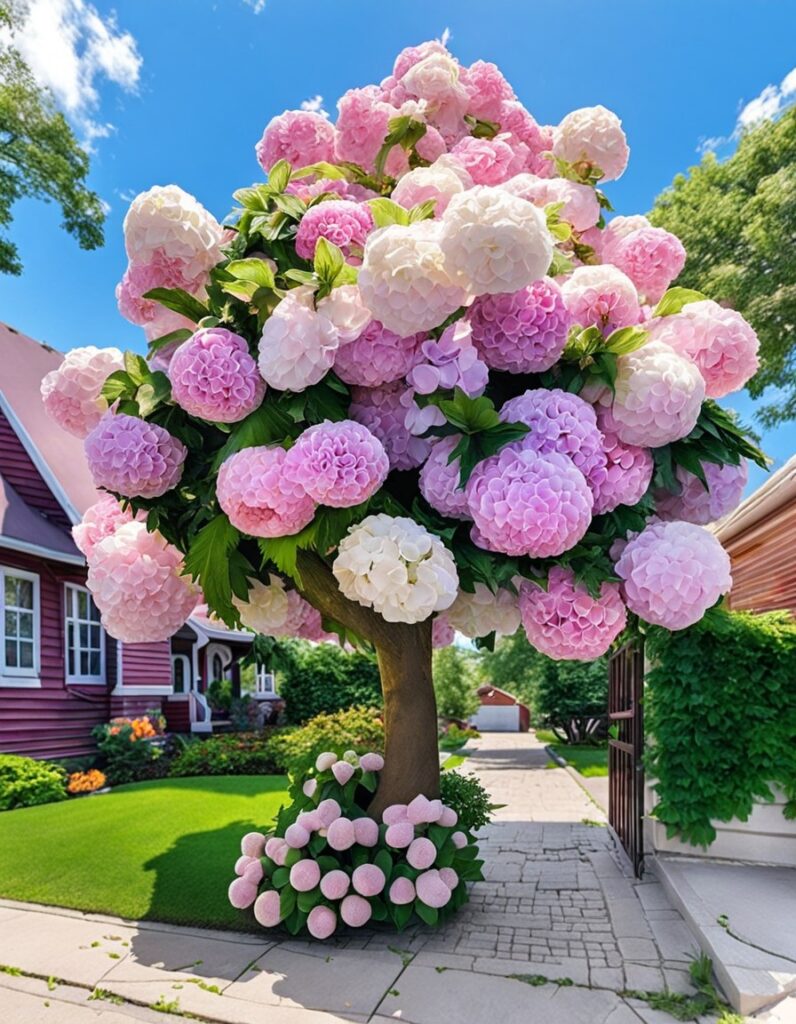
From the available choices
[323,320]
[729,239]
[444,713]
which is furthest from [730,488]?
[444,713]

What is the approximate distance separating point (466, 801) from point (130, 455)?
11.0 feet

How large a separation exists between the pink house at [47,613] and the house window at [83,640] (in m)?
0.02

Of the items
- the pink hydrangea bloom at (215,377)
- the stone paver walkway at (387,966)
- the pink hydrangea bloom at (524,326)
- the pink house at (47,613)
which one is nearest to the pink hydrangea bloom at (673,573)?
the pink hydrangea bloom at (524,326)

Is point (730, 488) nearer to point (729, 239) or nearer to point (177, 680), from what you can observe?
point (729, 239)

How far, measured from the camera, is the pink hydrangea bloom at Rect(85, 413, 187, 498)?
334 cm

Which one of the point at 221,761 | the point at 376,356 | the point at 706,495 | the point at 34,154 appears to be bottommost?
the point at 221,761

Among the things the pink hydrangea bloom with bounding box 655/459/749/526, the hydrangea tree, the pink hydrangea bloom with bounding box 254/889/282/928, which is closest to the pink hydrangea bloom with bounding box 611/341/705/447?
the hydrangea tree

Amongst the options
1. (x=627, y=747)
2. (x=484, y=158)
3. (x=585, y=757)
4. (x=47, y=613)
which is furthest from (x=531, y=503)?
(x=585, y=757)

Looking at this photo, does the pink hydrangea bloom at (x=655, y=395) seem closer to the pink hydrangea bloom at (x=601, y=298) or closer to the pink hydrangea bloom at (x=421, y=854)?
the pink hydrangea bloom at (x=601, y=298)

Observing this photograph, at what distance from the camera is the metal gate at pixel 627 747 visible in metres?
5.40

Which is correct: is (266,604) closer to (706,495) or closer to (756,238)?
(706,495)

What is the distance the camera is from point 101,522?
163 inches

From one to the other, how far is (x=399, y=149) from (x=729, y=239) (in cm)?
1057

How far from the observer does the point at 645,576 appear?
10.4ft
